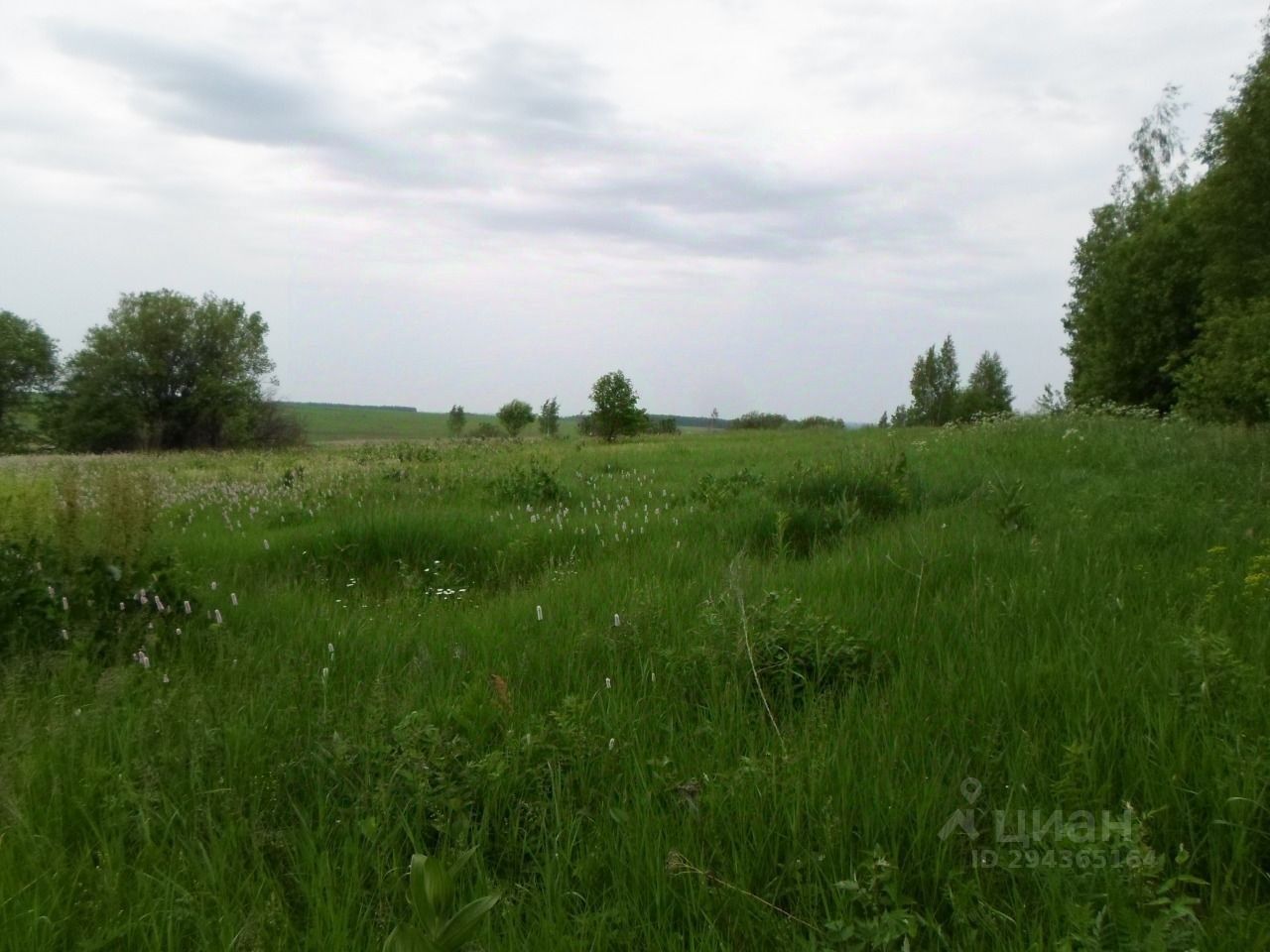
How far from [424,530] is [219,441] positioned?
44511 mm

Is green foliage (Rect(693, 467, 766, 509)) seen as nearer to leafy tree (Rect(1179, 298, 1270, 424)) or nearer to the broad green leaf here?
the broad green leaf

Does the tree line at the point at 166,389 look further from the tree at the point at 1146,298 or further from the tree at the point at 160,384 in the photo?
the tree at the point at 1146,298

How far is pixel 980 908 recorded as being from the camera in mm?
1883

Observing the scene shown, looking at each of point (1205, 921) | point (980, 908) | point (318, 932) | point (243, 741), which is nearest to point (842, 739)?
point (980, 908)

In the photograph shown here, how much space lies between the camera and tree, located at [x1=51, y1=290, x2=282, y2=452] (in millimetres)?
44281

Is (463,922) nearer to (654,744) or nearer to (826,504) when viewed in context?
(654,744)

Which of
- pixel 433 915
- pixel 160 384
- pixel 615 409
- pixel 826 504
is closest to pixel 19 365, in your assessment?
pixel 160 384

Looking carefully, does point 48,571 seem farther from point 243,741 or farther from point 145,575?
Answer: point 243,741

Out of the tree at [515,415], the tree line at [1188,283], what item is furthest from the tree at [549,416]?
the tree line at [1188,283]

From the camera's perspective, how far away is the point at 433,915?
1662 millimetres

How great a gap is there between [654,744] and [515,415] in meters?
57.4

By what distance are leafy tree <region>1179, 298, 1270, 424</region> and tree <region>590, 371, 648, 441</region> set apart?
2302 cm

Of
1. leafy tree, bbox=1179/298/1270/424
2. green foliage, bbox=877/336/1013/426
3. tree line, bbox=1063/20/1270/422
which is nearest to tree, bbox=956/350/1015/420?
green foliage, bbox=877/336/1013/426

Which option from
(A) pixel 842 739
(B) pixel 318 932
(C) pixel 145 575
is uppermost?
(C) pixel 145 575
